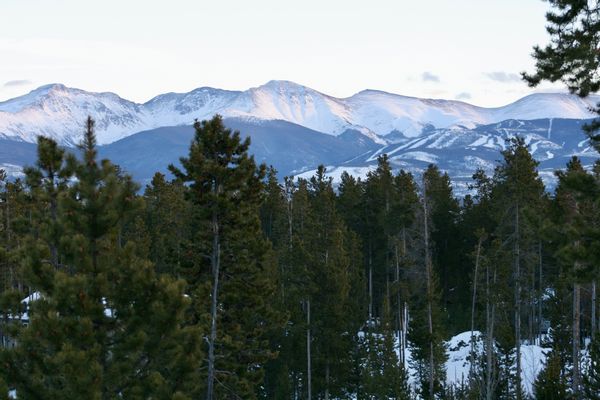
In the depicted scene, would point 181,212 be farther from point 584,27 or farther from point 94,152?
point 584,27

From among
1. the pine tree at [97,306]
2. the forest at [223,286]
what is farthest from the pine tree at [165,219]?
the pine tree at [97,306]

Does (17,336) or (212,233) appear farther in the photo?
(212,233)

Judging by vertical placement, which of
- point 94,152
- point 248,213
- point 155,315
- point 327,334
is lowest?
point 327,334

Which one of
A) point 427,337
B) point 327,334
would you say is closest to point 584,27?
point 427,337

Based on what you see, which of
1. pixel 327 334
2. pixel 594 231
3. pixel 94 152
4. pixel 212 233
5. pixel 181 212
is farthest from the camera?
pixel 181 212

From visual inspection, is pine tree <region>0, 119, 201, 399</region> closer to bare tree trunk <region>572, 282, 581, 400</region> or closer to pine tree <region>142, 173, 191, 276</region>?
bare tree trunk <region>572, 282, 581, 400</region>

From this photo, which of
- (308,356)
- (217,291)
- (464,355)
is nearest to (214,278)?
(217,291)

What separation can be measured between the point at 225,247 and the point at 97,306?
9426mm

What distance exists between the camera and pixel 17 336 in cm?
1399

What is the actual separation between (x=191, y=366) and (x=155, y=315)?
1.64m

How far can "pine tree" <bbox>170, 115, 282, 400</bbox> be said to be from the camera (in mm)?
21734

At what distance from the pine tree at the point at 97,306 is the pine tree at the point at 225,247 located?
720 centimetres

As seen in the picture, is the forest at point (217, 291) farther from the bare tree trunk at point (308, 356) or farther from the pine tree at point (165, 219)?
the pine tree at point (165, 219)

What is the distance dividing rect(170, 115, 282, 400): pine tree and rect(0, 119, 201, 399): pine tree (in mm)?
7197
